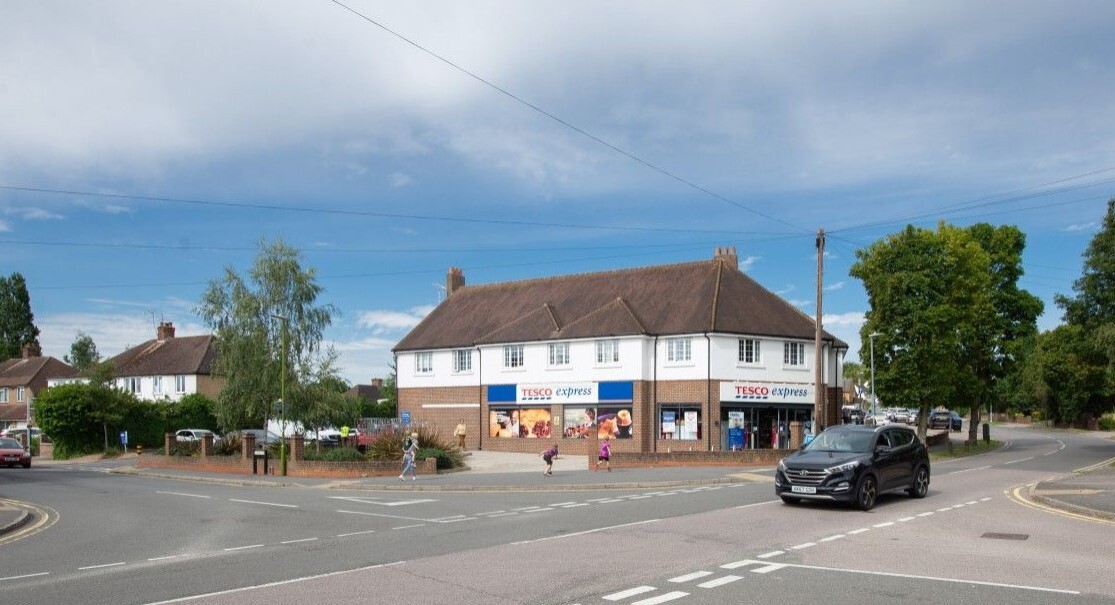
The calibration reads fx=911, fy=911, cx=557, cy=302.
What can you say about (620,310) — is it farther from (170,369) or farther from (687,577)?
(170,369)

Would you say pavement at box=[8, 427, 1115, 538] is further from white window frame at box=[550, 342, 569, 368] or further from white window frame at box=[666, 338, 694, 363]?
white window frame at box=[550, 342, 569, 368]

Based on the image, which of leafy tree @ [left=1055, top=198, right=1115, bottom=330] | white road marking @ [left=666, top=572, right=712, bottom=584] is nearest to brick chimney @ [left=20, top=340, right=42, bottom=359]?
leafy tree @ [left=1055, top=198, right=1115, bottom=330]

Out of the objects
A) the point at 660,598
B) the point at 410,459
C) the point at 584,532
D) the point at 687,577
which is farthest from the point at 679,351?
the point at 660,598

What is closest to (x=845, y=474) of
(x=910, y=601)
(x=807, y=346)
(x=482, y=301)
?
(x=910, y=601)

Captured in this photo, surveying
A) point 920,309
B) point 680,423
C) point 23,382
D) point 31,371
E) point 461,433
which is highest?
point 920,309

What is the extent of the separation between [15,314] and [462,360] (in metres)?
72.4

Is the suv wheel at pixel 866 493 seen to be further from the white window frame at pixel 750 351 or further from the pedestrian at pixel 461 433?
the pedestrian at pixel 461 433

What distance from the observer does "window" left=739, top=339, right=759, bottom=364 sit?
143 ft

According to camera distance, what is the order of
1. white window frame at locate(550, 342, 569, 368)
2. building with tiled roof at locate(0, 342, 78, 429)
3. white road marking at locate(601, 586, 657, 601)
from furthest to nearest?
building with tiled roof at locate(0, 342, 78, 429) → white window frame at locate(550, 342, 569, 368) → white road marking at locate(601, 586, 657, 601)

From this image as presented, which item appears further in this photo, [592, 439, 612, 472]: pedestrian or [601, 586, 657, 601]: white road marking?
[592, 439, 612, 472]: pedestrian


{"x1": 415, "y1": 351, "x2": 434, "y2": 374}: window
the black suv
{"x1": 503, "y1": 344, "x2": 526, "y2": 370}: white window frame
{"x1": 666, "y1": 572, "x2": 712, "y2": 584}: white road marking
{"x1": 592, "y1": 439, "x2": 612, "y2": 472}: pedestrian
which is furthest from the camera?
{"x1": 415, "y1": 351, "x2": 434, "y2": 374}: window

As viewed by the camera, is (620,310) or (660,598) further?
(620,310)

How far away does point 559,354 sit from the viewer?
47.2 metres

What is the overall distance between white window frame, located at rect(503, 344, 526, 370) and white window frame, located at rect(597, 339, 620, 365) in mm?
4714
